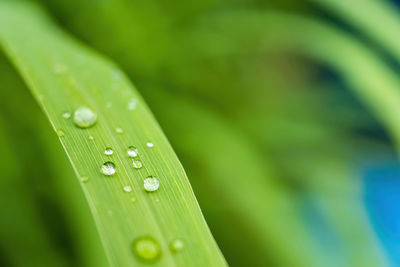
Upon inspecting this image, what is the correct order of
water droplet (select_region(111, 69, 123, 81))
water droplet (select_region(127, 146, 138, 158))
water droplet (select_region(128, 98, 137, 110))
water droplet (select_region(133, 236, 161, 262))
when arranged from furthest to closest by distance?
water droplet (select_region(111, 69, 123, 81)) → water droplet (select_region(128, 98, 137, 110)) → water droplet (select_region(127, 146, 138, 158)) → water droplet (select_region(133, 236, 161, 262))

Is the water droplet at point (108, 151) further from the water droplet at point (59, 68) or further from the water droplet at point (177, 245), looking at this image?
the water droplet at point (59, 68)

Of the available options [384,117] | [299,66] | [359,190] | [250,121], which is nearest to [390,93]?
[384,117]

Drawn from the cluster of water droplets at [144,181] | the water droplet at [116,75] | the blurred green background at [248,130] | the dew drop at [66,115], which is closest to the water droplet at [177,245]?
the cluster of water droplets at [144,181]

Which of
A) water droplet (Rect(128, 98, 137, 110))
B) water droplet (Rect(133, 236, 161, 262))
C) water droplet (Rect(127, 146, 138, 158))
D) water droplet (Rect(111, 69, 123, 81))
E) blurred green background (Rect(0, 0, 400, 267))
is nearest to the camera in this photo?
water droplet (Rect(133, 236, 161, 262))

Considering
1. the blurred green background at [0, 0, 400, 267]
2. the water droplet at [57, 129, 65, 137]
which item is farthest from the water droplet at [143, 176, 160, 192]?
the blurred green background at [0, 0, 400, 267]

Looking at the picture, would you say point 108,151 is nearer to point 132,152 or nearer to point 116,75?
point 132,152

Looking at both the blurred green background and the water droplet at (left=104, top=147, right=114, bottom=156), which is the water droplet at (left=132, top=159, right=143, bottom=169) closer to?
the water droplet at (left=104, top=147, right=114, bottom=156)

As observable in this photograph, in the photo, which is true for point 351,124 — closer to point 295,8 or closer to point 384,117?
point 384,117
